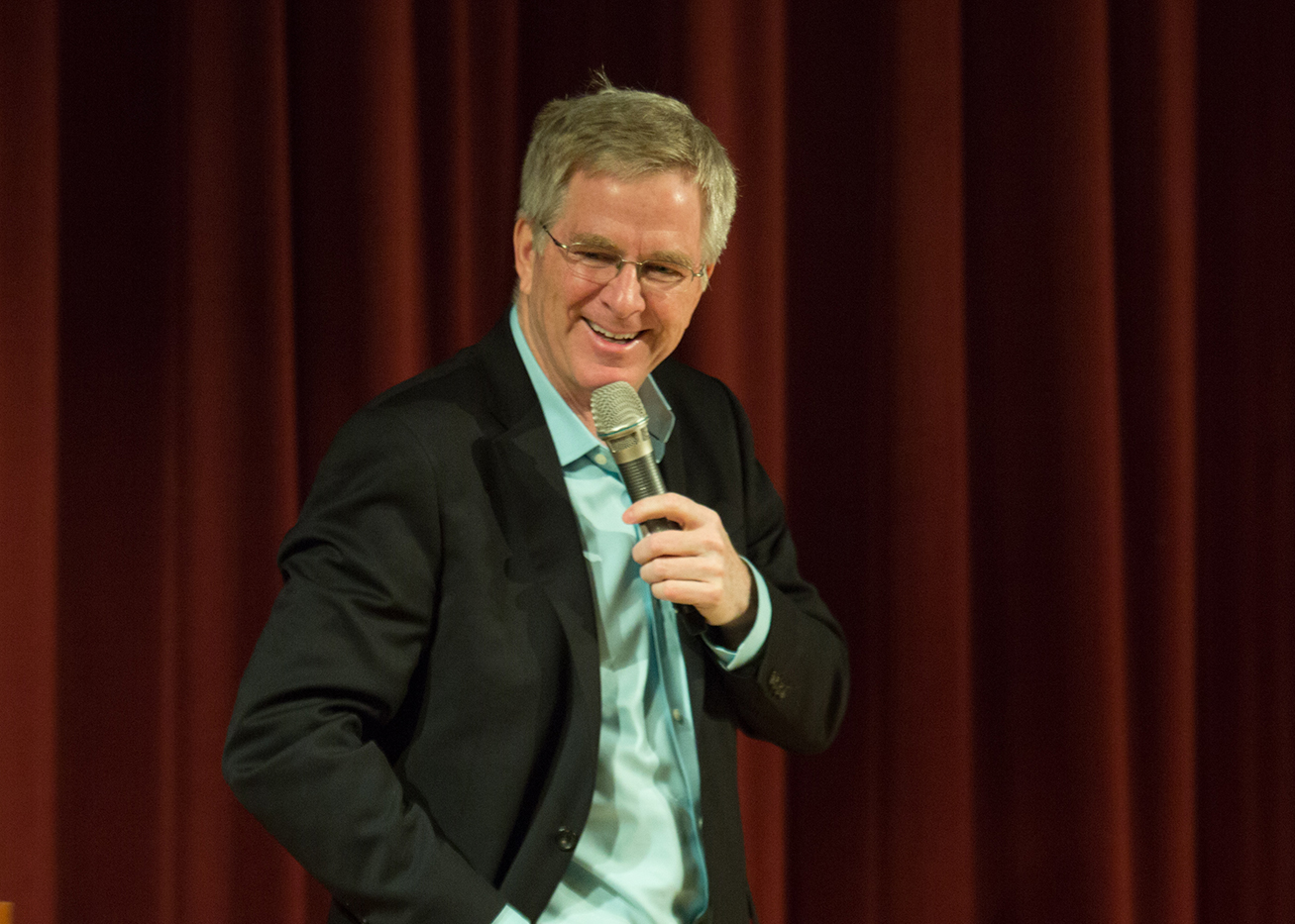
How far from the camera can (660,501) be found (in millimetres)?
1239

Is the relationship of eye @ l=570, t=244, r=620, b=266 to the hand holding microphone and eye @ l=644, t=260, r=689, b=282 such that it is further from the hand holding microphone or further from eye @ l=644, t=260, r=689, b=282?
the hand holding microphone

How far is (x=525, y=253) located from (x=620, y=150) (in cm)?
19

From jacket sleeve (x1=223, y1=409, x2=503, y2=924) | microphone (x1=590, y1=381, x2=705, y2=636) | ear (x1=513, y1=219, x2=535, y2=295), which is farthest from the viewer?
ear (x1=513, y1=219, x2=535, y2=295)

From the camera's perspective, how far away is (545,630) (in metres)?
1.32

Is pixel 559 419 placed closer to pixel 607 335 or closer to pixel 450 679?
pixel 607 335

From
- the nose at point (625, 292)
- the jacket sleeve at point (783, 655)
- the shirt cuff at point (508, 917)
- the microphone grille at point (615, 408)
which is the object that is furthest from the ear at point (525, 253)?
the shirt cuff at point (508, 917)

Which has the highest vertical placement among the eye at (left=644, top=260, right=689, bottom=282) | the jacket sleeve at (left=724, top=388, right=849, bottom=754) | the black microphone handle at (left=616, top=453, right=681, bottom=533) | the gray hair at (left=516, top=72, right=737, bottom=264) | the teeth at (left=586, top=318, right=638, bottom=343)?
the gray hair at (left=516, top=72, right=737, bottom=264)

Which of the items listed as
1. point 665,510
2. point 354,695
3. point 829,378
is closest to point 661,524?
point 665,510

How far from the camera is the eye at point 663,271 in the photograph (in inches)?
55.8

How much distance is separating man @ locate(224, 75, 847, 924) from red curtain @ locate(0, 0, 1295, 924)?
67 centimetres

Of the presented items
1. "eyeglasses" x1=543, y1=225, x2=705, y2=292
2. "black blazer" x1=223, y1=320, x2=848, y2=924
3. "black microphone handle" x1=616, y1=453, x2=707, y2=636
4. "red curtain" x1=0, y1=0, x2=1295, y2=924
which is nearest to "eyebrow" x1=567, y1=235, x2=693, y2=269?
"eyeglasses" x1=543, y1=225, x2=705, y2=292

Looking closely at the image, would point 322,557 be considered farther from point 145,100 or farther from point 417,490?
point 145,100

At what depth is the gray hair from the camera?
4.55ft

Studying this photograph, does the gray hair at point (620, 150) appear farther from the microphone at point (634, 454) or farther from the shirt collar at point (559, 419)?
the microphone at point (634, 454)
